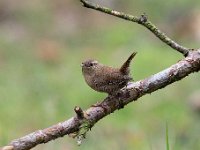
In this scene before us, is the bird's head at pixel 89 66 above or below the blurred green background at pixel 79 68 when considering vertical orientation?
below

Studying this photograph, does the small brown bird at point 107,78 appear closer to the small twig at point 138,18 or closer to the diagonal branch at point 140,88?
A: the diagonal branch at point 140,88

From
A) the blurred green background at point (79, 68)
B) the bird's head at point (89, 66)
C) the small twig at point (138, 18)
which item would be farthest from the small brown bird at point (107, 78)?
the blurred green background at point (79, 68)

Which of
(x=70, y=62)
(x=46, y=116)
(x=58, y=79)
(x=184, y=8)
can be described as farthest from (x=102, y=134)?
(x=184, y=8)

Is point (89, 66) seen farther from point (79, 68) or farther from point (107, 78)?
point (79, 68)

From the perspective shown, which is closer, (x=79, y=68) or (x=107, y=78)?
(x=107, y=78)

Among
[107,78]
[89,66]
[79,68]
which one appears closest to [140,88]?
[107,78]

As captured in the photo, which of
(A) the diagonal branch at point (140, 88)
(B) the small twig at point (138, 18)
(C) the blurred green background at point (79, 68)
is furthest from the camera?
(C) the blurred green background at point (79, 68)

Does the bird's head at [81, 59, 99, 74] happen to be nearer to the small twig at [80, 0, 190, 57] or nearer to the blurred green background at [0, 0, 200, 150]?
the small twig at [80, 0, 190, 57]

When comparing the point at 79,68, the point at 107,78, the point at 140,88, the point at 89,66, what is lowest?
the point at 140,88

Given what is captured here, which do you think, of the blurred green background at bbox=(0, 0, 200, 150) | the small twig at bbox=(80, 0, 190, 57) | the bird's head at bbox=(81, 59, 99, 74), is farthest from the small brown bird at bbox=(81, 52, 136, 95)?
the blurred green background at bbox=(0, 0, 200, 150)
